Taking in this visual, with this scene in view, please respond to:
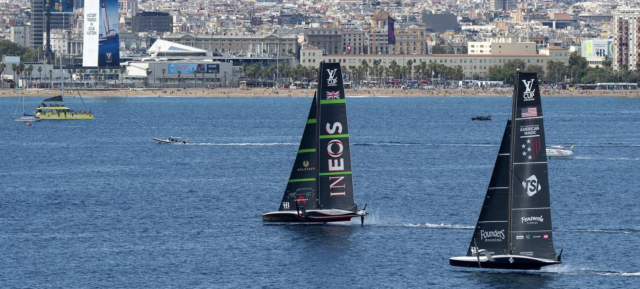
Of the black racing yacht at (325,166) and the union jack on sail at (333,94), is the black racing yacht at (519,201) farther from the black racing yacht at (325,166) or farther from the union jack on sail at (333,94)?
the union jack on sail at (333,94)

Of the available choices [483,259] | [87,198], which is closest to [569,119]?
[87,198]

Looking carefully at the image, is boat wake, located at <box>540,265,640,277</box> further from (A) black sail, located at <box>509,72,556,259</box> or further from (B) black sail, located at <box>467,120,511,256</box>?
(B) black sail, located at <box>467,120,511,256</box>

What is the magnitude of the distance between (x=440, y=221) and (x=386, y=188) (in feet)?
43.7

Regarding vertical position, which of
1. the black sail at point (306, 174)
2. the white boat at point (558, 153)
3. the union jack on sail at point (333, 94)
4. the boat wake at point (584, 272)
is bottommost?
the boat wake at point (584, 272)

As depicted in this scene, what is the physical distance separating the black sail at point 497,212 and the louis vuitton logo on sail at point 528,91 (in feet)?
5.51

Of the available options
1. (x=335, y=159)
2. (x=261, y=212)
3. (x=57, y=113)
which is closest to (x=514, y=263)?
(x=335, y=159)

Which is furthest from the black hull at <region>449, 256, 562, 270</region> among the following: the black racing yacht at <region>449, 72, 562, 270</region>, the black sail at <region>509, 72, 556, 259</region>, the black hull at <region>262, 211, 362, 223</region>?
the black hull at <region>262, 211, 362, 223</region>

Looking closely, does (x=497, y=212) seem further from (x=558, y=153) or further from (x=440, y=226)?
(x=558, y=153)

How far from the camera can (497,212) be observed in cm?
3928

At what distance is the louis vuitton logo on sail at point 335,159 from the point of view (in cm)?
4938

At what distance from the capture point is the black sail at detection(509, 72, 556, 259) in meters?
37.0

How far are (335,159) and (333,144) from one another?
2.16 feet

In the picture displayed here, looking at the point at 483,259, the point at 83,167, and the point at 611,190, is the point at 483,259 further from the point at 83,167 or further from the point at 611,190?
the point at 83,167

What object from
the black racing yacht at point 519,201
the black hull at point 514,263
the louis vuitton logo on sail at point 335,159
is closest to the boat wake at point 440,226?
the louis vuitton logo on sail at point 335,159
